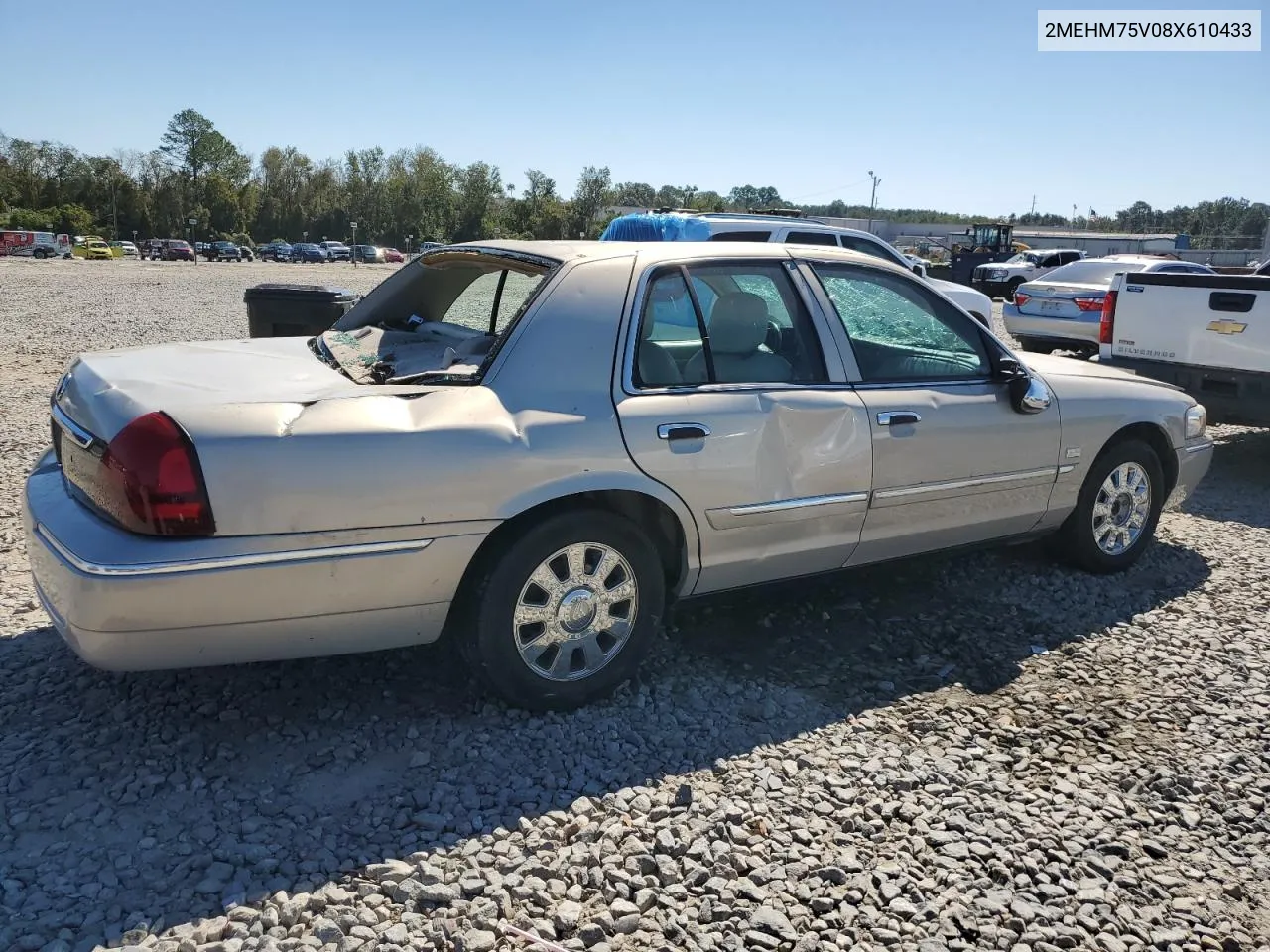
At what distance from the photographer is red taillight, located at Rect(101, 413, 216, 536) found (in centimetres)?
275

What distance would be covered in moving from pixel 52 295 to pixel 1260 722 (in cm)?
2660

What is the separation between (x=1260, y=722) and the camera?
A: 370cm

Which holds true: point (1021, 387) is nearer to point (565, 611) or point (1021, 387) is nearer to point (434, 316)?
point (565, 611)

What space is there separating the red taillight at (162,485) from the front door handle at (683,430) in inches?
57.3

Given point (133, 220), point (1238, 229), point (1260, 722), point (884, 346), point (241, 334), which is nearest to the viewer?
point (1260, 722)

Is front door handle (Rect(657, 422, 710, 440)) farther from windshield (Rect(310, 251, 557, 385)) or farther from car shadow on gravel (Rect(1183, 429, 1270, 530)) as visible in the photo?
car shadow on gravel (Rect(1183, 429, 1270, 530))

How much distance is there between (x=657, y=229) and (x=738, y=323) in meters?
4.27

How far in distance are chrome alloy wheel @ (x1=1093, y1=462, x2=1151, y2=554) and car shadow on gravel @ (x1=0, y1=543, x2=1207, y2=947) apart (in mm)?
559

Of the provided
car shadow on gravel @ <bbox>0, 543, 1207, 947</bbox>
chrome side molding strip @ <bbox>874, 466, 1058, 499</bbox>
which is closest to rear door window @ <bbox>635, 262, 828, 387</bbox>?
chrome side molding strip @ <bbox>874, 466, 1058, 499</bbox>

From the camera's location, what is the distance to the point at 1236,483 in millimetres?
7457

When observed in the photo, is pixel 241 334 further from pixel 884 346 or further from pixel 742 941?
pixel 742 941

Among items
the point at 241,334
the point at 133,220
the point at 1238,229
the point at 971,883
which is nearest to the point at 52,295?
the point at 241,334

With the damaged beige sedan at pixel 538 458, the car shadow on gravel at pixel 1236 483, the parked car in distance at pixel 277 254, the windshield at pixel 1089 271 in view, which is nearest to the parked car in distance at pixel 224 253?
the parked car in distance at pixel 277 254

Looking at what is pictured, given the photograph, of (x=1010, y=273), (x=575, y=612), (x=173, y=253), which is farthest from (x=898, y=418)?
(x=173, y=253)
